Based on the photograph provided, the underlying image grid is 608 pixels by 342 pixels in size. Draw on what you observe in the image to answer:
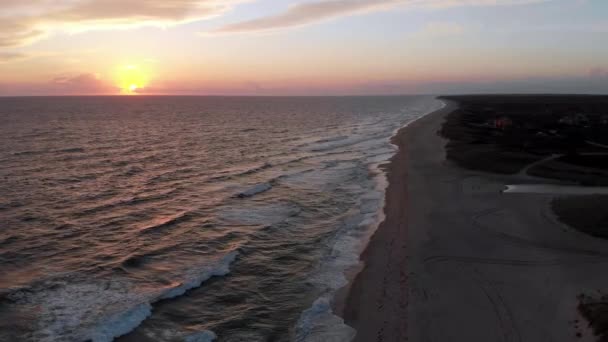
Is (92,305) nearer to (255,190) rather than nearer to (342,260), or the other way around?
(342,260)

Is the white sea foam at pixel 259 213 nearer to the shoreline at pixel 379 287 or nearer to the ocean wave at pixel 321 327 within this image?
the shoreline at pixel 379 287

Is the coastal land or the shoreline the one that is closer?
the coastal land

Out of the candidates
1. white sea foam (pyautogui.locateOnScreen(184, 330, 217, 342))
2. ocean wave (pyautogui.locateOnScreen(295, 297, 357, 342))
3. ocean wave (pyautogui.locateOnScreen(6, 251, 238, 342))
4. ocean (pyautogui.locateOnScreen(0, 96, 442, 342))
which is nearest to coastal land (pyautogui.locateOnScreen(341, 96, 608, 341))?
ocean wave (pyautogui.locateOnScreen(295, 297, 357, 342))

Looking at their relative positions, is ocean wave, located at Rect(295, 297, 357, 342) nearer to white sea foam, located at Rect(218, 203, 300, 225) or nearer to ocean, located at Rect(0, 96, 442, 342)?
ocean, located at Rect(0, 96, 442, 342)

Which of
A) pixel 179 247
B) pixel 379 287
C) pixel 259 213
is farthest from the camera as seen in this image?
pixel 259 213

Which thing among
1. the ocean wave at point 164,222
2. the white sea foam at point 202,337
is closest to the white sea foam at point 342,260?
the white sea foam at point 202,337

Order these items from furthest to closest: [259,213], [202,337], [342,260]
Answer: [259,213] → [342,260] → [202,337]

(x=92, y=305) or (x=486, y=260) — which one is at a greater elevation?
(x=486, y=260)

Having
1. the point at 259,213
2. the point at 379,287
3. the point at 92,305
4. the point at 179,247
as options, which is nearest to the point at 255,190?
the point at 259,213

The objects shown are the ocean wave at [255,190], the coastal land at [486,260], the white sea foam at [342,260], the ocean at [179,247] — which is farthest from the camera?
the ocean wave at [255,190]
